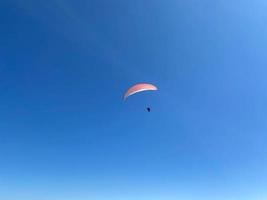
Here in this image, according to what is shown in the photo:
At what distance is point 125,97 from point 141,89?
270 centimetres

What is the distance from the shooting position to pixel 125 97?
34.4 metres

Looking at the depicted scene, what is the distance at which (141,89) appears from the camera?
33656 millimetres
